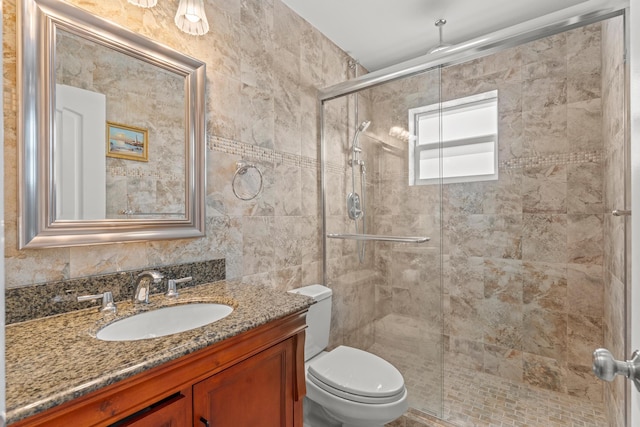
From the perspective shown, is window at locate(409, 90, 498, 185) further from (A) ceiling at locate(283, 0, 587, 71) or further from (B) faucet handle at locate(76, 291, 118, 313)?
(B) faucet handle at locate(76, 291, 118, 313)

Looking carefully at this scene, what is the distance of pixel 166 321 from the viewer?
119 centimetres

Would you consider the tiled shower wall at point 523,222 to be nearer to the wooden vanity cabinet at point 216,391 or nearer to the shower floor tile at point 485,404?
the shower floor tile at point 485,404

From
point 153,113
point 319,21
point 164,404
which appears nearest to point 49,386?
point 164,404

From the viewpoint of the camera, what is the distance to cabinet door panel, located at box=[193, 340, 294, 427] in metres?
0.91

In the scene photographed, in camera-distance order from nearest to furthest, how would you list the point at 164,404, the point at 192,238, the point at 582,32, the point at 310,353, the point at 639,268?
the point at 639,268
the point at 164,404
the point at 192,238
the point at 310,353
the point at 582,32

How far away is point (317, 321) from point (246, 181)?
886 millimetres

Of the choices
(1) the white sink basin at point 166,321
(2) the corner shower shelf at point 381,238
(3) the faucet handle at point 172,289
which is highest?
(2) the corner shower shelf at point 381,238

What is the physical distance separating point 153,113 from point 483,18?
2.13m

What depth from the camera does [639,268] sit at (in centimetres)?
60

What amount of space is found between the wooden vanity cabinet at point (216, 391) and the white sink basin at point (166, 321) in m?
0.22

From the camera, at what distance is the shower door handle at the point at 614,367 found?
560 millimetres

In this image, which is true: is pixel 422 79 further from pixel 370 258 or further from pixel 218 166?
pixel 218 166

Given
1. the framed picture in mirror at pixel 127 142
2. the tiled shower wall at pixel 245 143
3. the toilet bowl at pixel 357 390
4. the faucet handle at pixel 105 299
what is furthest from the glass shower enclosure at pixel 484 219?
the faucet handle at pixel 105 299

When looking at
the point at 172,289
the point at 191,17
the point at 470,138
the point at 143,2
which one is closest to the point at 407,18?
the point at 470,138
